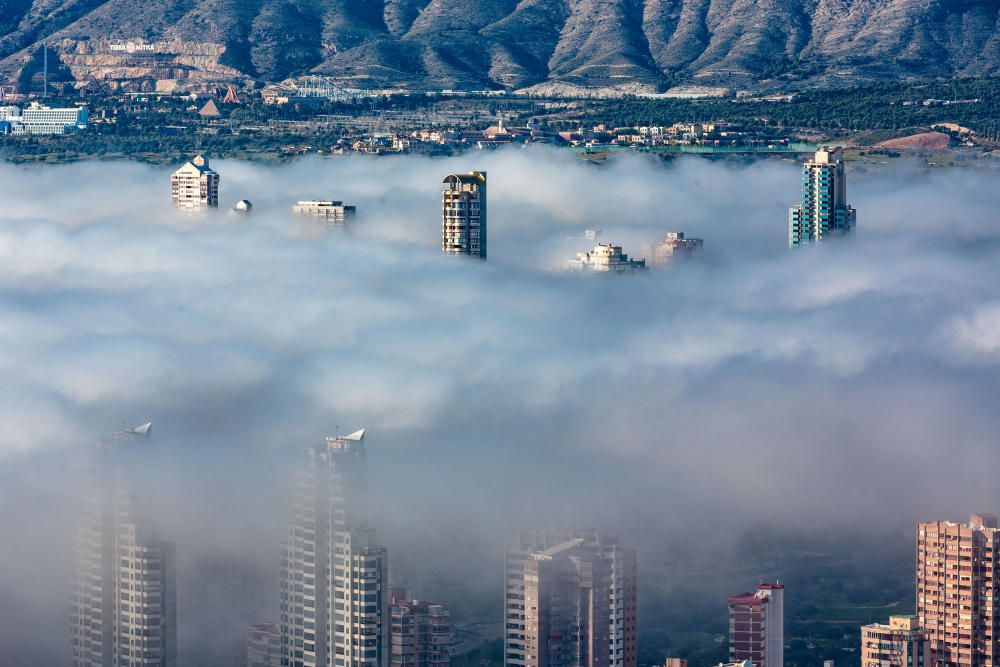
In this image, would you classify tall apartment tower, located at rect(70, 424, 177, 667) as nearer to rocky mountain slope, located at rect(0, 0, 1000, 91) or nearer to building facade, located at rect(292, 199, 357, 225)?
building facade, located at rect(292, 199, 357, 225)

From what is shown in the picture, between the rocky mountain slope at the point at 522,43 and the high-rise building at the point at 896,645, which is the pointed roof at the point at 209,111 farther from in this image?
the high-rise building at the point at 896,645

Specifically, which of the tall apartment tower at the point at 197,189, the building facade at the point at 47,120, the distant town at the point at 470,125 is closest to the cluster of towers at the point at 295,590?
the tall apartment tower at the point at 197,189

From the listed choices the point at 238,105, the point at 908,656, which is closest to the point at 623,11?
the point at 238,105

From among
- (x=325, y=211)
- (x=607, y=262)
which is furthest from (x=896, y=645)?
(x=325, y=211)

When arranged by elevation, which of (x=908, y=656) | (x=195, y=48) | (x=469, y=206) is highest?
(x=195, y=48)

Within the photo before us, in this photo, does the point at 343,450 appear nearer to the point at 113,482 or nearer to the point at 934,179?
the point at 113,482

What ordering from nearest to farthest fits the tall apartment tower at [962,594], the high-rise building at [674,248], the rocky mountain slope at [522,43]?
the tall apartment tower at [962,594]
the high-rise building at [674,248]
the rocky mountain slope at [522,43]
